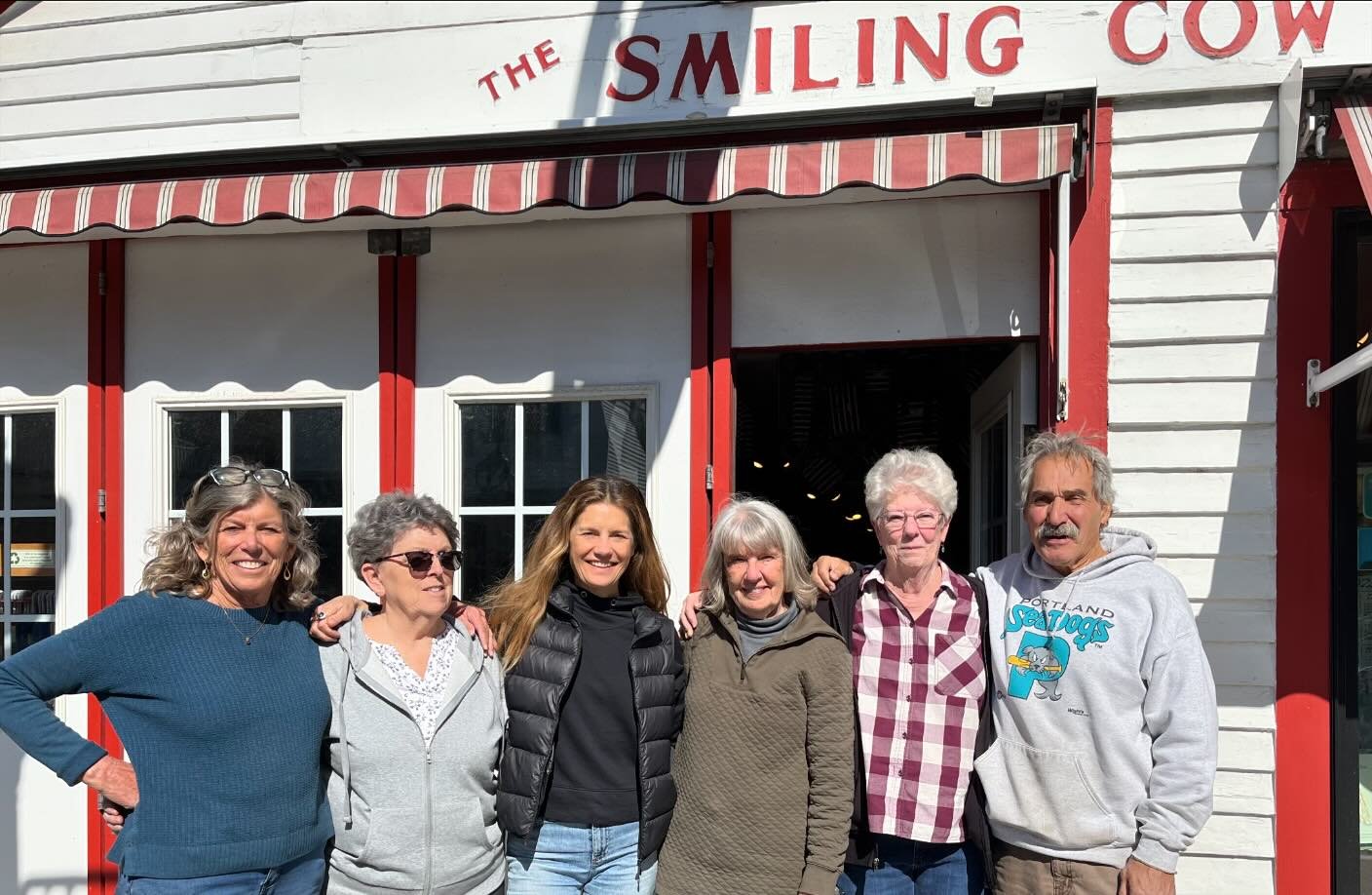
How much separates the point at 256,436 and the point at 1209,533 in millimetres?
3539

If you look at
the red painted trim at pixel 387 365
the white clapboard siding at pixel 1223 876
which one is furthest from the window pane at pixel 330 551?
the white clapboard siding at pixel 1223 876

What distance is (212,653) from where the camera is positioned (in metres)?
2.44

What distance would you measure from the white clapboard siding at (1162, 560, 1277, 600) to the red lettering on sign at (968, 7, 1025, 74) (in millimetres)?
1744

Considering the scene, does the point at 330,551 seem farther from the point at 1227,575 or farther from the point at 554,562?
the point at 1227,575

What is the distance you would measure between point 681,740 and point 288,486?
1.16 metres

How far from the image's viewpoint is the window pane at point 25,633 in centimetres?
445

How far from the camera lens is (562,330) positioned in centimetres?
408

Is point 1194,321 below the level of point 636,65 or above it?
below

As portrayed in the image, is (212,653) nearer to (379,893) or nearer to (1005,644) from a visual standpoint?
(379,893)

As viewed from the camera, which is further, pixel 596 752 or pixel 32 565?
pixel 32 565

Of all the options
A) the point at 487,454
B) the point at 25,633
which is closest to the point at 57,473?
the point at 25,633

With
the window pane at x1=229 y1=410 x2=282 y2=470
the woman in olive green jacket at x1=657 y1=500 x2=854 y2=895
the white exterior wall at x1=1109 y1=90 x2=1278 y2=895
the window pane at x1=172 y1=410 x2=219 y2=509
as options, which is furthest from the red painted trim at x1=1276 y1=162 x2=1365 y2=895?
the window pane at x1=172 y1=410 x2=219 y2=509

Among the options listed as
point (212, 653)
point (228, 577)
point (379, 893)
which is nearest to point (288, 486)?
point (228, 577)

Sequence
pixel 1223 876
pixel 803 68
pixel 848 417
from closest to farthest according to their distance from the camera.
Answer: pixel 1223 876, pixel 803 68, pixel 848 417
